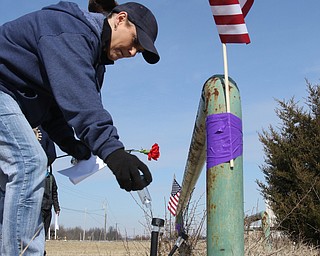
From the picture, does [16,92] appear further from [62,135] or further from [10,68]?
[62,135]

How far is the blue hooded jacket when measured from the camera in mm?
2180

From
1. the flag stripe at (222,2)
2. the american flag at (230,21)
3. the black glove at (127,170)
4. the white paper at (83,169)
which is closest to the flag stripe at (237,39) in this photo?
the american flag at (230,21)

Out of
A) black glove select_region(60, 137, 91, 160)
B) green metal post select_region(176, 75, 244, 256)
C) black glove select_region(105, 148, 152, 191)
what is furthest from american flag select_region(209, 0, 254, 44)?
black glove select_region(60, 137, 91, 160)

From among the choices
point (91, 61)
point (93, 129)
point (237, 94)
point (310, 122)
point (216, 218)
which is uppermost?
point (310, 122)

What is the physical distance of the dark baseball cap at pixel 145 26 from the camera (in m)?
2.52

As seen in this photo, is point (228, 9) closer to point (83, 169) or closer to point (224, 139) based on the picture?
point (224, 139)

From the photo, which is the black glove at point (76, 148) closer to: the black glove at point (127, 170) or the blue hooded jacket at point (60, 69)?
→ the blue hooded jacket at point (60, 69)

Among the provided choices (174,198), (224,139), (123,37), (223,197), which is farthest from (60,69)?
(174,198)

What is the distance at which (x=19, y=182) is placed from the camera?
7.91ft

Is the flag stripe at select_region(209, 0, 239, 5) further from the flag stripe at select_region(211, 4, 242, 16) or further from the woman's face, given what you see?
the woman's face

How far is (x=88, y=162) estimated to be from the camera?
10.5 ft

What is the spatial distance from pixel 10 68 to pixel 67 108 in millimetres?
507

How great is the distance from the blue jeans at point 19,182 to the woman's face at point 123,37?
0.52m

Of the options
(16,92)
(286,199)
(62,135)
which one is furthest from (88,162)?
(286,199)
